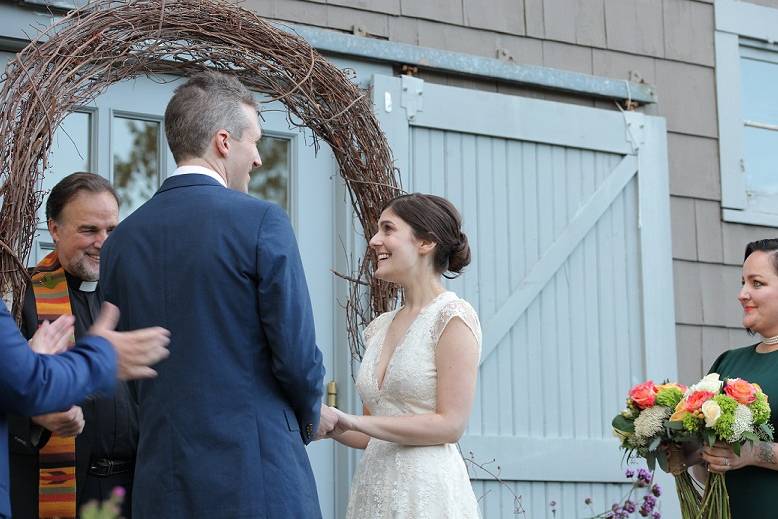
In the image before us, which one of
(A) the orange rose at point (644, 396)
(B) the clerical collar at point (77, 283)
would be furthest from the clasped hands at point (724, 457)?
(B) the clerical collar at point (77, 283)

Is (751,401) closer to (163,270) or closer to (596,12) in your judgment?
(163,270)

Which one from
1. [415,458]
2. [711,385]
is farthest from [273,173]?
[711,385]

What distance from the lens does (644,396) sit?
3648 millimetres

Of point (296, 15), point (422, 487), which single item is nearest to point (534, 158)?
point (296, 15)

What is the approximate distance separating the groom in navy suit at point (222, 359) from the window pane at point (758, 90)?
3657 millimetres

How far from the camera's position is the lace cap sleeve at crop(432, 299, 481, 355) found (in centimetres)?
338

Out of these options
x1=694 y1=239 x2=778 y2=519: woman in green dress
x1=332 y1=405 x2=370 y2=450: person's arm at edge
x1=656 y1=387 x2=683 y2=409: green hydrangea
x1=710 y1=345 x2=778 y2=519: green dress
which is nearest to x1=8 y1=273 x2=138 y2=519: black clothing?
x1=332 y1=405 x2=370 y2=450: person's arm at edge

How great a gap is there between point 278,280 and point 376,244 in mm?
939

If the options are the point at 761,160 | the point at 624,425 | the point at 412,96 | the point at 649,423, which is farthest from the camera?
the point at 761,160

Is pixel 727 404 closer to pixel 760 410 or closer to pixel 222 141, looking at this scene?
pixel 760 410

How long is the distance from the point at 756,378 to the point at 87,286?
2041 mm

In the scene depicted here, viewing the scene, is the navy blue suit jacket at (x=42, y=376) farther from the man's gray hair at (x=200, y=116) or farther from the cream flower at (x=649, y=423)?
the cream flower at (x=649, y=423)

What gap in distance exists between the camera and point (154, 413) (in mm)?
2725

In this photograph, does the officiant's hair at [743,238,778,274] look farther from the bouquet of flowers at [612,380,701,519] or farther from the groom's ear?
the groom's ear
